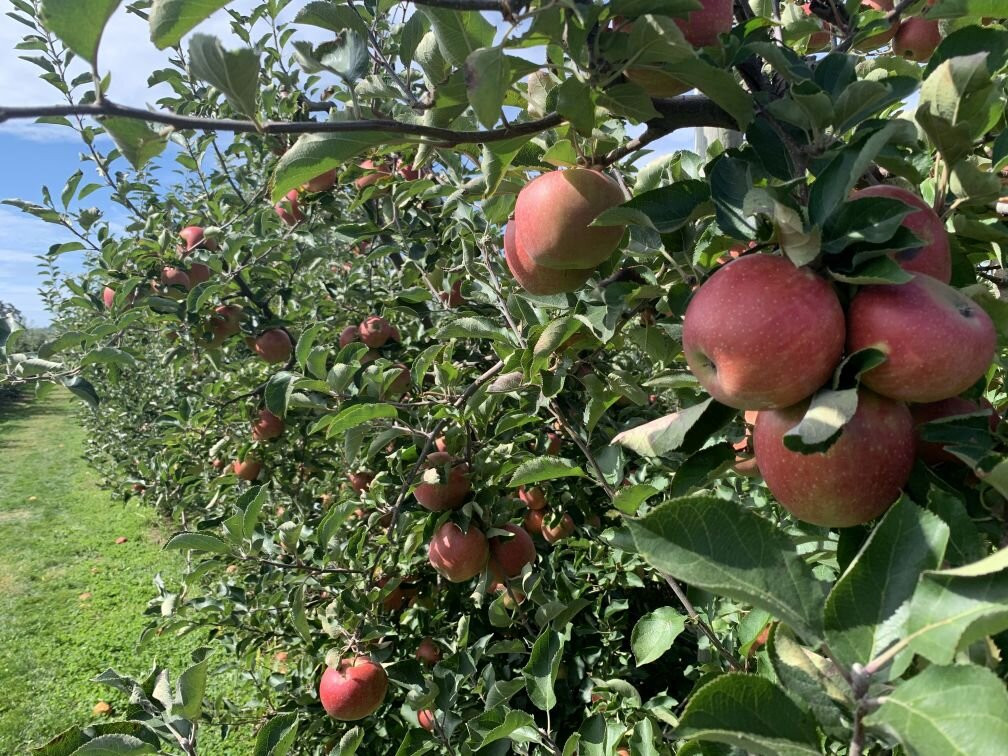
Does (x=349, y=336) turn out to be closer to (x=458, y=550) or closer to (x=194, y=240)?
(x=194, y=240)

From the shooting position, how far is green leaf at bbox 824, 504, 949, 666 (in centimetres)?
47

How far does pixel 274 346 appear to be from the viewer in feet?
8.84

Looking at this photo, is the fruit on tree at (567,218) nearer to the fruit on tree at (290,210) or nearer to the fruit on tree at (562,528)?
the fruit on tree at (562,528)

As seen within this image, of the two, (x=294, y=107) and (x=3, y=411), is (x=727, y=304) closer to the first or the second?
(x=294, y=107)

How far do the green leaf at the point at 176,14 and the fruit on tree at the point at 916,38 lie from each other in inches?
57.5

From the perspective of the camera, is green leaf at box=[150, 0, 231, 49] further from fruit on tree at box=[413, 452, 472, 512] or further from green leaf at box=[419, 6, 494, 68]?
fruit on tree at box=[413, 452, 472, 512]

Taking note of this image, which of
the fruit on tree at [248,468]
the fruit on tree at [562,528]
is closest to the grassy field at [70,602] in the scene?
the fruit on tree at [248,468]

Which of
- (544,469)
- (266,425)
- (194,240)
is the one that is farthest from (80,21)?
(194,240)

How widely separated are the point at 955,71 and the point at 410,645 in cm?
198

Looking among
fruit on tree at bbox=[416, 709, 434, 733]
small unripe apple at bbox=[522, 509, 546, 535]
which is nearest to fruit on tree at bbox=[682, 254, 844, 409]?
fruit on tree at bbox=[416, 709, 434, 733]

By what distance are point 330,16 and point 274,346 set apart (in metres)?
2.09

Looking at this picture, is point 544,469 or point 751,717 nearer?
point 751,717

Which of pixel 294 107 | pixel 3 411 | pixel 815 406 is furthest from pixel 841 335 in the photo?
pixel 3 411

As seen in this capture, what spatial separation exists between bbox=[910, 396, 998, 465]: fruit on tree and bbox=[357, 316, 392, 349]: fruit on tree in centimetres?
207
